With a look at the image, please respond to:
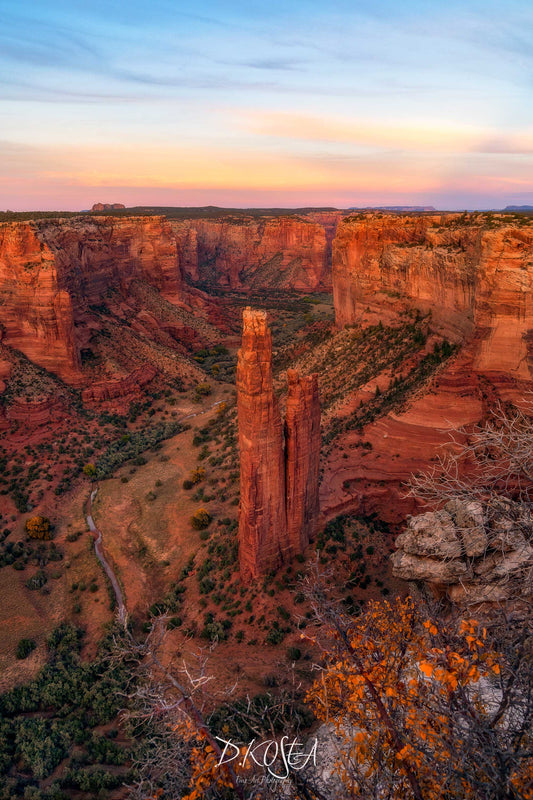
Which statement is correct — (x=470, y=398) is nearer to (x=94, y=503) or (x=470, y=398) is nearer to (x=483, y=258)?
(x=483, y=258)

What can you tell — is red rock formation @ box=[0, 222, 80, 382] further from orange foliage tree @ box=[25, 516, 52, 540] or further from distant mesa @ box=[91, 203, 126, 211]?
distant mesa @ box=[91, 203, 126, 211]

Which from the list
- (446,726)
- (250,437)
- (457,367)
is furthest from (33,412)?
(446,726)

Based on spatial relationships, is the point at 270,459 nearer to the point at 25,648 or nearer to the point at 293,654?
the point at 293,654

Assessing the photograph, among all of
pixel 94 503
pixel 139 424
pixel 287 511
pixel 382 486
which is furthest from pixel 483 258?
pixel 139 424

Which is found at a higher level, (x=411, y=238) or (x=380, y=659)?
(x=411, y=238)

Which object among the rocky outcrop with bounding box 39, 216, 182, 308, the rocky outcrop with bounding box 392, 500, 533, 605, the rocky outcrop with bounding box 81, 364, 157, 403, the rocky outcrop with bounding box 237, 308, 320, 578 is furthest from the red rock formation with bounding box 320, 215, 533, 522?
the rocky outcrop with bounding box 39, 216, 182, 308
